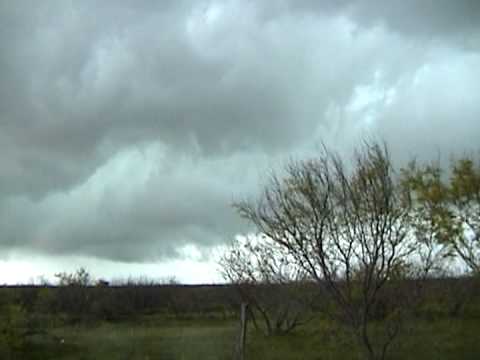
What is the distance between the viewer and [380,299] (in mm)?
21531

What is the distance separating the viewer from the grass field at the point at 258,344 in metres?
25.1

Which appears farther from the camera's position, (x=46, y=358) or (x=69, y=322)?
(x=69, y=322)

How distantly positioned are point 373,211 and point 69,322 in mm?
23429

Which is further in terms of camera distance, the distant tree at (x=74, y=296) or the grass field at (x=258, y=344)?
the distant tree at (x=74, y=296)

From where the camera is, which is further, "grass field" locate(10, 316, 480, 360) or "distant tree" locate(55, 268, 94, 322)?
"distant tree" locate(55, 268, 94, 322)

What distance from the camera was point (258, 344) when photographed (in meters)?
28.7

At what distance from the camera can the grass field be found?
25062 millimetres

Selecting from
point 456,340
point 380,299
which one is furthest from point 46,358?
point 456,340

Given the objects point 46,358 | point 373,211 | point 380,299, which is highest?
point 373,211

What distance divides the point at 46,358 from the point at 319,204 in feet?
44.3

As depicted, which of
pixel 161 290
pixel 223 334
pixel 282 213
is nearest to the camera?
pixel 282 213

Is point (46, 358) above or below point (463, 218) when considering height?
below

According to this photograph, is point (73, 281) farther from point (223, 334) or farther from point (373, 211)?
point (373, 211)

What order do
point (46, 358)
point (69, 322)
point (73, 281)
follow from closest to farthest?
point (46, 358) → point (69, 322) → point (73, 281)
